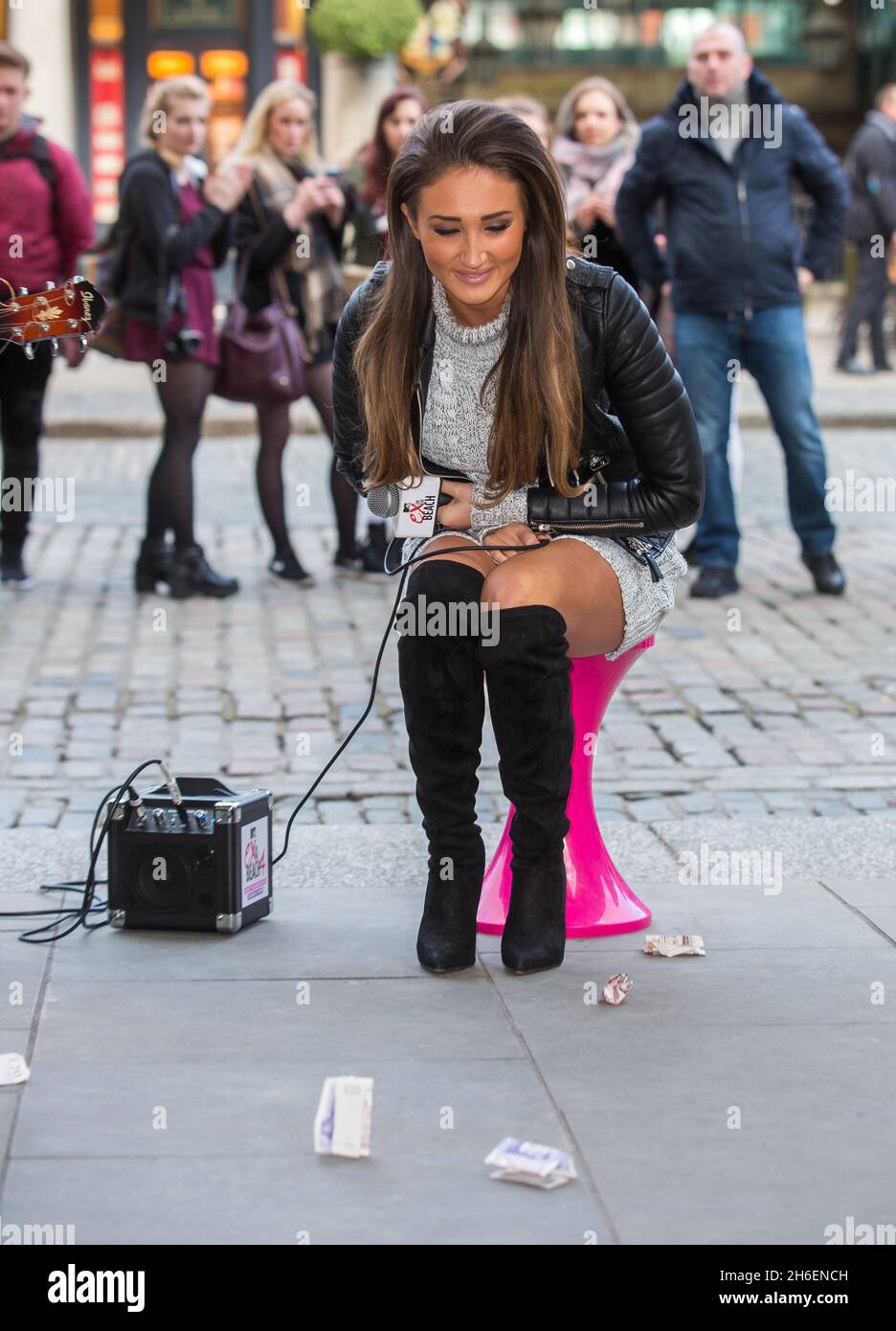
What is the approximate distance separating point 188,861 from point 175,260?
4078 millimetres

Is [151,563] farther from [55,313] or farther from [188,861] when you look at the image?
[188,861]

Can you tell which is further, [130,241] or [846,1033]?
[130,241]

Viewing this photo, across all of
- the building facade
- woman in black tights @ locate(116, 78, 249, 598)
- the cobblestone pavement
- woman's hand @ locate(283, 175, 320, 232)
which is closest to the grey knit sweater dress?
the cobblestone pavement

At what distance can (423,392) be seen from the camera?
3.95m

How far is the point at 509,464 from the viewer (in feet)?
12.6

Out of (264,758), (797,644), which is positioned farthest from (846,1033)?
(797,644)

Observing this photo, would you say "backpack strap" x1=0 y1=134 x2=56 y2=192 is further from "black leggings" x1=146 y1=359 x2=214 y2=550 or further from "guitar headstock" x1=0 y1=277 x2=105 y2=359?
"guitar headstock" x1=0 y1=277 x2=105 y2=359

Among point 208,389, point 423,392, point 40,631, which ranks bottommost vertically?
point 40,631

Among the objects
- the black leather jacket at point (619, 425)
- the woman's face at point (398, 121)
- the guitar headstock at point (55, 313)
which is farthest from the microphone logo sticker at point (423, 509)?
the woman's face at point (398, 121)

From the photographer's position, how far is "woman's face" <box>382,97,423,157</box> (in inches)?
320

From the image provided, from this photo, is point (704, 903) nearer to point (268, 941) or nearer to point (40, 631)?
point (268, 941)

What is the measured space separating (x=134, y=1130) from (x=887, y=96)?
1422cm
